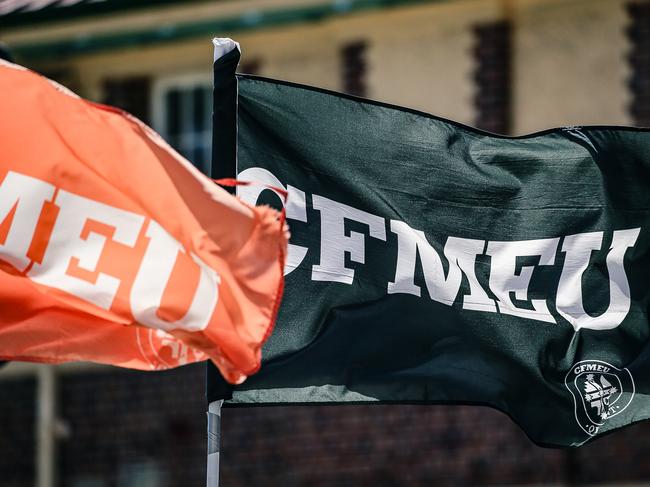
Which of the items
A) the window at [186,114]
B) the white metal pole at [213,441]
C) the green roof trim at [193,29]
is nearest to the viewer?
the white metal pole at [213,441]

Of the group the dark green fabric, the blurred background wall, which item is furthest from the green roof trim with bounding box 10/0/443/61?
the dark green fabric

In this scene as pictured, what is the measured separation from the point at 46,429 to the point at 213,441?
29.8 ft

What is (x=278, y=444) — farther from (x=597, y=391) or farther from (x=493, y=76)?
(x=597, y=391)

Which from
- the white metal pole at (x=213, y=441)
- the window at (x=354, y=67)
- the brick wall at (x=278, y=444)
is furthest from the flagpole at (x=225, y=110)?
the window at (x=354, y=67)

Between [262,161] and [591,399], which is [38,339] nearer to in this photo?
[262,161]

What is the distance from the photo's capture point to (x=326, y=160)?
9.29m

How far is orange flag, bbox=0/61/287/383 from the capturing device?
846 cm

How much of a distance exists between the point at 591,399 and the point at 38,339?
2609mm

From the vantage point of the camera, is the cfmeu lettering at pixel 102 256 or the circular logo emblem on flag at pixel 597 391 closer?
the cfmeu lettering at pixel 102 256

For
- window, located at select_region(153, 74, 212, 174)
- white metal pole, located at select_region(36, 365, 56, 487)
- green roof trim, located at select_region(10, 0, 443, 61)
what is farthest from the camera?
window, located at select_region(153, 74, 212, 174)

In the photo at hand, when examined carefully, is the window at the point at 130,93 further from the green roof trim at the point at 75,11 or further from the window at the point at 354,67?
the window at the point at 354,67

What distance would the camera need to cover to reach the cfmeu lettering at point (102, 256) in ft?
27.9

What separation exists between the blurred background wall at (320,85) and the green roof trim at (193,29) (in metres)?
0.02

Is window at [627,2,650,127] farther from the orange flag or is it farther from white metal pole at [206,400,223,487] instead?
white metal pole at [206,400,223,487]
